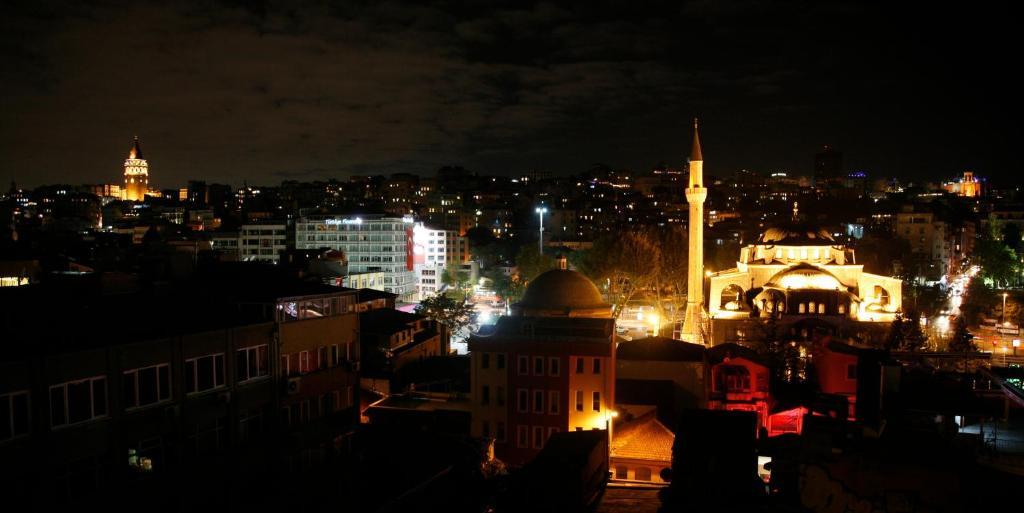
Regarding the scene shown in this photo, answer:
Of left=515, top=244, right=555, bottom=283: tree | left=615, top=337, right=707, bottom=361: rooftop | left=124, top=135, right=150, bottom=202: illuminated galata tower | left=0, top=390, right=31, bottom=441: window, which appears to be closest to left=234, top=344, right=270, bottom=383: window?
left=0, top=390, right=31, bottom=441: window

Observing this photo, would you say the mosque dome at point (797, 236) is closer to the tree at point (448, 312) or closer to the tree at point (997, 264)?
the tree at point (448, 312)

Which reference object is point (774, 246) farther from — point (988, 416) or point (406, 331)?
point (988, 416)

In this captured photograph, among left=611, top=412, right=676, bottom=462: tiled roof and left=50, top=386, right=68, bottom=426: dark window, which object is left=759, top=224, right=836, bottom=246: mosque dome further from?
left=50, top=386, right=68, bottom=426: dark window

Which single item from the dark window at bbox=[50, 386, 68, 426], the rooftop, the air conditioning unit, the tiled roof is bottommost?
the tiled roof

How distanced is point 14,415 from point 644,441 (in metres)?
15.2

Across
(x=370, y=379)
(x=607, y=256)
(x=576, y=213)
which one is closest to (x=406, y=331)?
(x=370, y=379)

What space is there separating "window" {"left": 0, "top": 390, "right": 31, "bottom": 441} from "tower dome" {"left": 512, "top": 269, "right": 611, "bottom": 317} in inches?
855

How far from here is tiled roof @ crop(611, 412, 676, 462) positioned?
20.4 metres

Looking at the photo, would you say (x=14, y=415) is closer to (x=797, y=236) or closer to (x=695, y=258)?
(x=695, y=258)

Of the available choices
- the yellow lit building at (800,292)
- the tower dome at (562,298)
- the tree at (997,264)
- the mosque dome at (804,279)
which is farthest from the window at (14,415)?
the tree at (997,264)

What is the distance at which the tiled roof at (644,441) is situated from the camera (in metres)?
20.4

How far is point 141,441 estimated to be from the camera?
1295 cm

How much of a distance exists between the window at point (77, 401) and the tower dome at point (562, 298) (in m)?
20.5

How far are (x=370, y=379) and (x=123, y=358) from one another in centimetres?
1599
